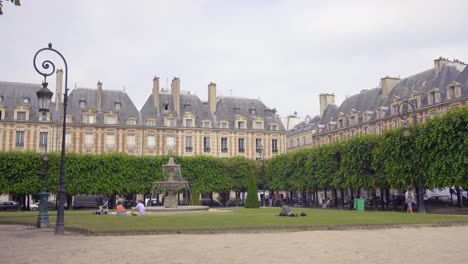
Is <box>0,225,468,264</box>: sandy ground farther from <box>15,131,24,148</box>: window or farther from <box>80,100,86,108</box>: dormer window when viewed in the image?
<box>80,100,86,108</box>: dormer window

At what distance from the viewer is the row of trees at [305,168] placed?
24.5 meters

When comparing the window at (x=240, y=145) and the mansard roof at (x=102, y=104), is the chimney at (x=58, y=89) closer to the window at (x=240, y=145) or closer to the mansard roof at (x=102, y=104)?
the mansard roof at (x=102, y=104)

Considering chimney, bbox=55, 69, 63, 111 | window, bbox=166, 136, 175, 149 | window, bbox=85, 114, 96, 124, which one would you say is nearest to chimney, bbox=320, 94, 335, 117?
window, bbox=166, 136, 175, 149

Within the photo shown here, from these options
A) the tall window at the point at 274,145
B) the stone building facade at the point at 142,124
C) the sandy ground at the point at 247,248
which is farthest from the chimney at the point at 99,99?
the sandy ground at the point at 247,248

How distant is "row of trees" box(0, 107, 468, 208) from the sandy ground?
41.2 feet

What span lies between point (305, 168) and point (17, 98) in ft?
91.7

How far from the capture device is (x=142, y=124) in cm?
4775

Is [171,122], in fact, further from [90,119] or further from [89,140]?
[89,140]

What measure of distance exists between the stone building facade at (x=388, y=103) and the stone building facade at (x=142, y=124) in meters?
7.09

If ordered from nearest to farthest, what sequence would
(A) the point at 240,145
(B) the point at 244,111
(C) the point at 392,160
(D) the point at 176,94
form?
1. (C) the point at 392,160
2. (D) the point at 176,94
3. (A) the point at 240,145
4. (B) the point at 244,111

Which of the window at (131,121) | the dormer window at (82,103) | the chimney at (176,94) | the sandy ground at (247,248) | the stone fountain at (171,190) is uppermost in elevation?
the chimney at (176,94)

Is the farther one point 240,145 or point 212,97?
point 212,97

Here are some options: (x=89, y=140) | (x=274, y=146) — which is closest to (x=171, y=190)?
(x=89, y=140)

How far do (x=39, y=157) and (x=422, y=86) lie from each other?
33.5 metres
